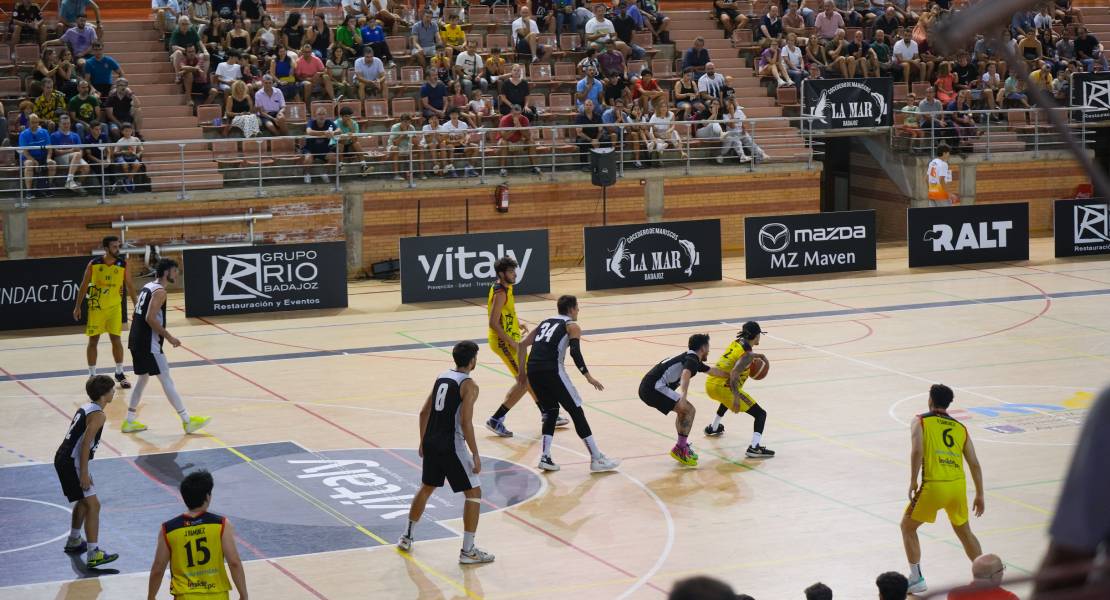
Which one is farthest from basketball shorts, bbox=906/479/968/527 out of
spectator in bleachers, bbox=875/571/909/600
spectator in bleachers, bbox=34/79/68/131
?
spectator in bleachers, bbox=34/79/68/131

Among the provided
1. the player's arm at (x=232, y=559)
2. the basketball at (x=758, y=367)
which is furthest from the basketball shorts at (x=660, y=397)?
the player's arm at (x=232, y=559)

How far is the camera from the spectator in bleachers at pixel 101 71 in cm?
2747

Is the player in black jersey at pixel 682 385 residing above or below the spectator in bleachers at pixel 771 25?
below

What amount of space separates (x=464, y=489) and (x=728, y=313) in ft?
42.0

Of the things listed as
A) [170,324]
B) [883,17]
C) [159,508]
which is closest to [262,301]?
[170,324]

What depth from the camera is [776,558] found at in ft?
37.7

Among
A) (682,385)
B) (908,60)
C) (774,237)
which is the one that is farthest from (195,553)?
(908,60)

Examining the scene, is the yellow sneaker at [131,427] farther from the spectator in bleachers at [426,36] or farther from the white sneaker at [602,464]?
the spectator in bleachers at [426,36]

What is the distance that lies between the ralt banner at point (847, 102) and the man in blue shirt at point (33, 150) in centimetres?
1573

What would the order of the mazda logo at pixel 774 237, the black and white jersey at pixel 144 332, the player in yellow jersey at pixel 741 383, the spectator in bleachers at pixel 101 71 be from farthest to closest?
the spectator in bleachers at pixel 101 71 → the mazda logo at pixel 774 237 → the black and white jersey at pixel 144 332 → the player in yellow jersey at pixel 741 383

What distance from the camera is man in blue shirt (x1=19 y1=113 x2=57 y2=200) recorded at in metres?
25.5

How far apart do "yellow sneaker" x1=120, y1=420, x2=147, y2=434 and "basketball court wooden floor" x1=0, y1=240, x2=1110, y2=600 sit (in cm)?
32

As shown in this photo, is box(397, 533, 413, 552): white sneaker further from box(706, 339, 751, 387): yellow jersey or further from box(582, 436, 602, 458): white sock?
box(706, 339, 751, 387): yellow jersey

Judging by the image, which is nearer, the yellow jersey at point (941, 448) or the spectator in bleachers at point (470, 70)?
the yellow jersey at point (941, 448)
